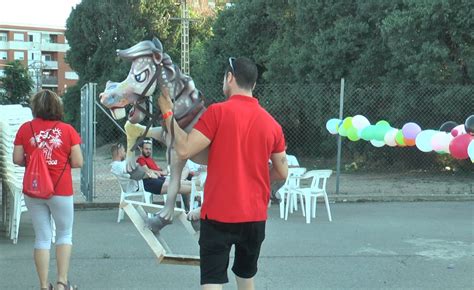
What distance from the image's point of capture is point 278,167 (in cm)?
336

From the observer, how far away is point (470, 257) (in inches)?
245

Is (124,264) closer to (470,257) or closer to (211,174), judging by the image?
(211,174)

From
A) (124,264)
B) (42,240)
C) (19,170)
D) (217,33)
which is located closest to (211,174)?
(42,240)

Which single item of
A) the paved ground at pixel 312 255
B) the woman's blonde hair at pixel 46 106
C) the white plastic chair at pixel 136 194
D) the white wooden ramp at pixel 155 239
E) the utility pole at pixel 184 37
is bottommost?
the paved ground at pixel 312 255

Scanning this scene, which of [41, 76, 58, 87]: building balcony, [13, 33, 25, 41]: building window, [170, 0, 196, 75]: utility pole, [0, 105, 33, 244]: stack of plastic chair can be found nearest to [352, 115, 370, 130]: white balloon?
[0, 105, 33, 244]: stack of plastic chair

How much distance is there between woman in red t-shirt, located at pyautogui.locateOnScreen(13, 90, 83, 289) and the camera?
4.34 metres

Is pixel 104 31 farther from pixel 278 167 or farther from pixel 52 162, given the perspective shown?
pixel 278 167

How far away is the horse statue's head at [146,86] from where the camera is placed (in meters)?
3.29

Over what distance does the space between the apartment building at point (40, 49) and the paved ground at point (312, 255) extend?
75.6 meters

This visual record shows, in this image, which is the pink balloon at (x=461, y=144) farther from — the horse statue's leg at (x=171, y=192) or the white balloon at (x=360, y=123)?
the horse statue's leg at (x=171, y=192)

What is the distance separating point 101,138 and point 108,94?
25.2 m

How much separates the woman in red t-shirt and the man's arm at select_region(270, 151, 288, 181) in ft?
6.07

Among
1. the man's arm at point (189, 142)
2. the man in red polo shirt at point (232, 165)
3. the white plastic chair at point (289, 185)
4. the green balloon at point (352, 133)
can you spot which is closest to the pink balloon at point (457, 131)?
the green balloon at point (352, 133)

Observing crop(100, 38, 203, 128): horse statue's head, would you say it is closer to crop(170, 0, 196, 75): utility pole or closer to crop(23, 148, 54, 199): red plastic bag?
crop(23, 148, 54, 199): red plastic bag
